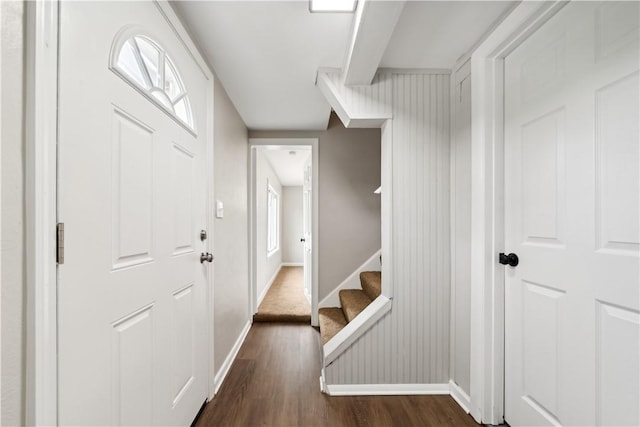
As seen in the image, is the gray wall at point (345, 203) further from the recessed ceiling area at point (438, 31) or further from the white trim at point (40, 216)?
the white trim at point (40, 216)

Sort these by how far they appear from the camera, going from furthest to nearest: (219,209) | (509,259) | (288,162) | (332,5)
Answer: (288,162)
(219,209)
(509,259)
(332,5)

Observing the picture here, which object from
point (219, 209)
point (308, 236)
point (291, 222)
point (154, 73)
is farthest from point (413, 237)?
point (291, 222)

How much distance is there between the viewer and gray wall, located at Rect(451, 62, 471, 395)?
154 centimetres

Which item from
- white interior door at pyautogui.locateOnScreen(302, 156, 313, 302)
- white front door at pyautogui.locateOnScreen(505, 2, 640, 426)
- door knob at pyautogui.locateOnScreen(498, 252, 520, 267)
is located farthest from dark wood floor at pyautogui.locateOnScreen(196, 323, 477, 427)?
white interior door at pyautogui.locateOnScreen(302, 156, 313, 302)

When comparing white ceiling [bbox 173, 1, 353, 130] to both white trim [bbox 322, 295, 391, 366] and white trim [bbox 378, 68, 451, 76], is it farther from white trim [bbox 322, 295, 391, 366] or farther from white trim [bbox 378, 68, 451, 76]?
white trim [bbox 322, 295, 391, 366]

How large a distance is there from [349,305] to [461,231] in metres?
1.16

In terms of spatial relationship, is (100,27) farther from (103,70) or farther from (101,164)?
(101,164)

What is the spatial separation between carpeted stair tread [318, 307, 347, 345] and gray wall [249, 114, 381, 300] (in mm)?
204

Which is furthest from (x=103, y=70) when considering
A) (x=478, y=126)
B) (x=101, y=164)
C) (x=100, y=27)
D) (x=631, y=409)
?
(x=631, y=409)

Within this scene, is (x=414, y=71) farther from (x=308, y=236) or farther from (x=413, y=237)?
(x=308, y=236)

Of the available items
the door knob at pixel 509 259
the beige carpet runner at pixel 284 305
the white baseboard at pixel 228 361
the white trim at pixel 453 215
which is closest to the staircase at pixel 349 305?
the beige carpet runner at pixel 284 305

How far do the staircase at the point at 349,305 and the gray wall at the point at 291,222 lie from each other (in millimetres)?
4585

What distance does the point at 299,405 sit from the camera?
1.61 m

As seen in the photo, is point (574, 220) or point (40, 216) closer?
point (40, 216)
